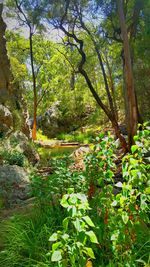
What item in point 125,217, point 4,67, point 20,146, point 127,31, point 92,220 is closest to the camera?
point 125,217

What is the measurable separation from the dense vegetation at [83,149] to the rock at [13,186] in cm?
9

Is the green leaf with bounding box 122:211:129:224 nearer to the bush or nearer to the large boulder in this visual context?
the bush

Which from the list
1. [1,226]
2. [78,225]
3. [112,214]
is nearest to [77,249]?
[78,225]

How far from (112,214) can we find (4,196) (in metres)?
3.42

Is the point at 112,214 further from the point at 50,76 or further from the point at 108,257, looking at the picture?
the point at 50,76

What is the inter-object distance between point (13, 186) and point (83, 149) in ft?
17.3

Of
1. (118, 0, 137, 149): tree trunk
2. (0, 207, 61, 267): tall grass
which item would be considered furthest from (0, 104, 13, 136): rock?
(0, 207, 61, 267): tall grass

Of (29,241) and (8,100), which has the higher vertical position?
(8,100)

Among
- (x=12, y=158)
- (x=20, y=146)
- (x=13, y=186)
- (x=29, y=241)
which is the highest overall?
(x=20, y=146)

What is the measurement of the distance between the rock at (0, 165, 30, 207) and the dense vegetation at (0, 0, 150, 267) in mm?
91

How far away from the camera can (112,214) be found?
8.02 feet

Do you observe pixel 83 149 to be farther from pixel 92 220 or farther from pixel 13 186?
pixel 92 220

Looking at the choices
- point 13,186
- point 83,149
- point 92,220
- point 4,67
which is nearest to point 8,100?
point 4,67

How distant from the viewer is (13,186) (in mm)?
5992
